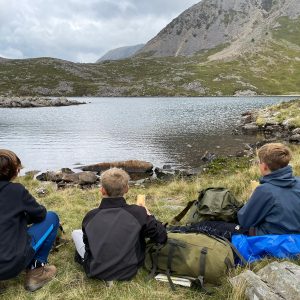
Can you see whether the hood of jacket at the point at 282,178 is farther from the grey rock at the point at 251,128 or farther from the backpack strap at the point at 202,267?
the grey rock at the point at 251,128

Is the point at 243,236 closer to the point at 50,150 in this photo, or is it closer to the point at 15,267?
the point at 15,267

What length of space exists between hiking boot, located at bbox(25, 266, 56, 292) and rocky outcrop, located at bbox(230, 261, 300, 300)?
3.29 metres

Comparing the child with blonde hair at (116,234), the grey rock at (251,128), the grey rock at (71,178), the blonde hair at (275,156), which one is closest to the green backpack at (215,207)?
the blonde hair at (275,156)

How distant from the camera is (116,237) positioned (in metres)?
6.19

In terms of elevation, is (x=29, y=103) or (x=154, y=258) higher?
(x=154, y=258)

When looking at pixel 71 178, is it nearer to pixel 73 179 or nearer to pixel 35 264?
pixel 73 179

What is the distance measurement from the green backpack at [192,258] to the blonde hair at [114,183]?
4.16 ft

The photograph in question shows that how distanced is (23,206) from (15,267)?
38.5 inches

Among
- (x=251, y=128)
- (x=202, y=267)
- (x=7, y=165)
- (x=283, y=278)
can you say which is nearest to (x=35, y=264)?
(x=7, y=165)

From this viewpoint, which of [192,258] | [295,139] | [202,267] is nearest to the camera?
[202,267]

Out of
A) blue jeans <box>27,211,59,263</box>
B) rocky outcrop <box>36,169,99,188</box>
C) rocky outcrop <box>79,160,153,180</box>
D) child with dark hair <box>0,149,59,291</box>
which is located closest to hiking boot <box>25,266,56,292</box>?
child with dark hair <box>0,149,59,291</box>

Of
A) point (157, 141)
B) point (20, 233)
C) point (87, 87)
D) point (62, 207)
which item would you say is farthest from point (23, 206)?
point (87, 87)

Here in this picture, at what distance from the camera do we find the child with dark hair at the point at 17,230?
591 centimetres

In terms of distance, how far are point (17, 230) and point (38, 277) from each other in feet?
3.63
